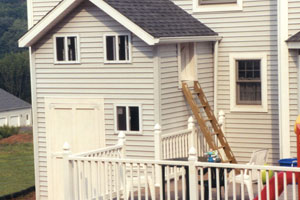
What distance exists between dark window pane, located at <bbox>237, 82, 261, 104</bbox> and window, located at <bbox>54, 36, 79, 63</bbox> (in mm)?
4378

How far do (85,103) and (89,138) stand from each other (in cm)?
89

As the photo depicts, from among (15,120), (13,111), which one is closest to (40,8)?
(13,111)

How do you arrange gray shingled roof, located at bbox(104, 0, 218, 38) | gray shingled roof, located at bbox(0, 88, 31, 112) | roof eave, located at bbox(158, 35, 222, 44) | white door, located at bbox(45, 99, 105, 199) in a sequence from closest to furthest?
roof eave, located at bbox(158, 35, 222, 44) → gray shingled roof, located at bbox(104, 0, 218, 38) → white door, located at bbox(45, 99, 105, 199) → gray shingled roof, located at bbox(0, 88, 31, 112)

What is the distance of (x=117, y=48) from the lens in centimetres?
1927

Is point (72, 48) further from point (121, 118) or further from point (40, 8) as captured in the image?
point (40, 8)

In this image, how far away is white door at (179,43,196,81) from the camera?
19.9 meters

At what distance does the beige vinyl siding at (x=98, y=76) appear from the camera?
18.9 meters

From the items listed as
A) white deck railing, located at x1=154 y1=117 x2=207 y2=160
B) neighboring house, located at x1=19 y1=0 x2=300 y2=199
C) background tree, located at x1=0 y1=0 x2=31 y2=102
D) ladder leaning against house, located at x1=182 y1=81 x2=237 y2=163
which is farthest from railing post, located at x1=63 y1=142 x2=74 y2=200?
background tree, located at x1=0 y1=0 x2=31 y2=102

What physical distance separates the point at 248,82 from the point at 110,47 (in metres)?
3.80

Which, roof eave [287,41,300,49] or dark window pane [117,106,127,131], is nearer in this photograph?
roof eave [287,41,300,49]

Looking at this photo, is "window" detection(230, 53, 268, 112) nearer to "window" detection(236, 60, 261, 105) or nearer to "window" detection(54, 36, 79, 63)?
"window" detection(236, 60, 261, 105)

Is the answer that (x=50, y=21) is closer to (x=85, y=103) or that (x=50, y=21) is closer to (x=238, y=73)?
(x=85, y=103)

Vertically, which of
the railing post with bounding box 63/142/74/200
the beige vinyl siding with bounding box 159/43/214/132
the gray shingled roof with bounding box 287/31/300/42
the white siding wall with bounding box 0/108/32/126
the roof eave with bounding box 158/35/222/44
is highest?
the roof eave with bounding box 158/35/222/44

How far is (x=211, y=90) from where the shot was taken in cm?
2061
